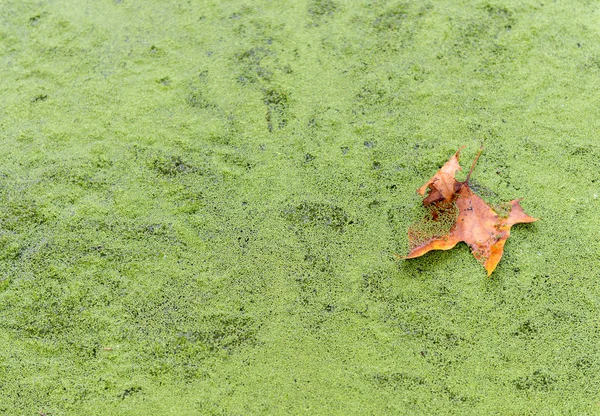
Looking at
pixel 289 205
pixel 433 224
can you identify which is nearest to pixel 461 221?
pixel 433 224

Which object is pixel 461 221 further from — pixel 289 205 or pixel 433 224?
pixel 289 205

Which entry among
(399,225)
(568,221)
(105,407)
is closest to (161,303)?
(105,407)

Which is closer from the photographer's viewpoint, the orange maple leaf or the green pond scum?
the green pond scum

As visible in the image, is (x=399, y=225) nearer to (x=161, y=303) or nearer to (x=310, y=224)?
(x=310, y=224)

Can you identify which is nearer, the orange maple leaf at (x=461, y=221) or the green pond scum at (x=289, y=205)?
the green pond scum at (x=289, y=205)

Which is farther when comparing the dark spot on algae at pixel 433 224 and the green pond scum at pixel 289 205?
the dark spot on algae at pixel 433 224
